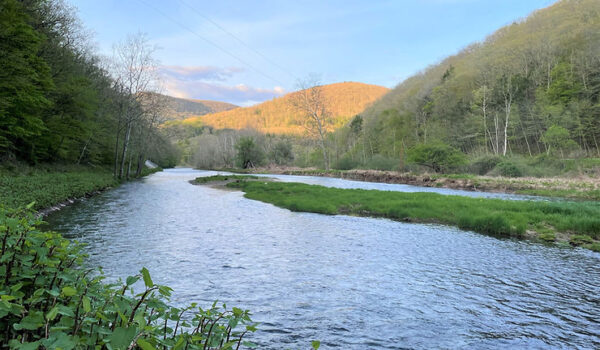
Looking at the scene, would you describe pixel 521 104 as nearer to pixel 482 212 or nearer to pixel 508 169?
pixel 508 169

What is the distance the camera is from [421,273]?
786 centimetres

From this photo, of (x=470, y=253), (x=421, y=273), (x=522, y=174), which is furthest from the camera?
(x=522, y=174)

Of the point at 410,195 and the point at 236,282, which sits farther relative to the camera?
the point at 410,195

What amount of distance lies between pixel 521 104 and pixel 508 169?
23295 mm

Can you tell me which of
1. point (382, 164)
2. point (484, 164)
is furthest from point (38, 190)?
point (382, 164)

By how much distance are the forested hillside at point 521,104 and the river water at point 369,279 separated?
3985 centimetres

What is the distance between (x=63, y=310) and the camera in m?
1.74

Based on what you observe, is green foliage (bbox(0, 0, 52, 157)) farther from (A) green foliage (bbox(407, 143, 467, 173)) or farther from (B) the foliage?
(A) green foliage (bbox(407, 143, 467, 173))

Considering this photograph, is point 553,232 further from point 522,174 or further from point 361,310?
point 522,174

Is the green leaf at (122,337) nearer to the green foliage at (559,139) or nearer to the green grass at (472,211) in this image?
the green grass at (472,211)

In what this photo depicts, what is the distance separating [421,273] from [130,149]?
4411 cm

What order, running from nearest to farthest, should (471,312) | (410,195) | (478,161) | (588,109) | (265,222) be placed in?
(471,312)
(265,222)
(410,195)
(478,161)
(588,109)

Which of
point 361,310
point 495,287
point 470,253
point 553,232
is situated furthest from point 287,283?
point 553,232

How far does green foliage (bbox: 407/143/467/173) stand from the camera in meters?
43.6
